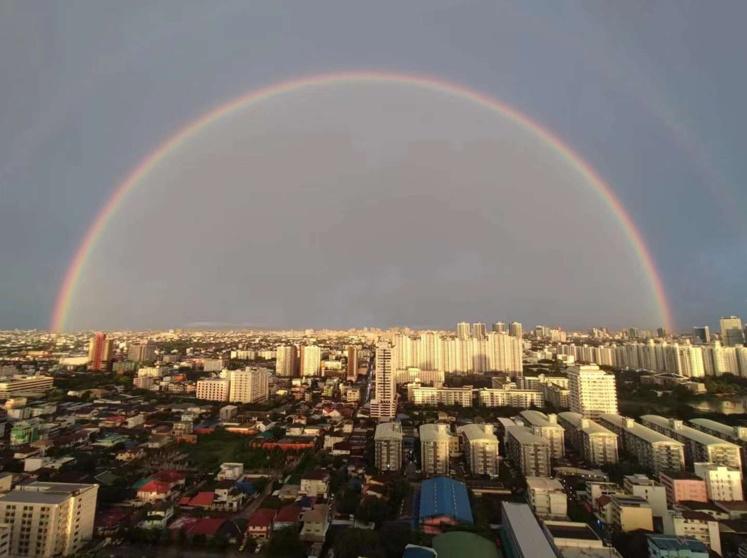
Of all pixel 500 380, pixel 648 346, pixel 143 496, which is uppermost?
pixel 648 346

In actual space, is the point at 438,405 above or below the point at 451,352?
below

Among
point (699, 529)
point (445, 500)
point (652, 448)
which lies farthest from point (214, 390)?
point (699, 529)

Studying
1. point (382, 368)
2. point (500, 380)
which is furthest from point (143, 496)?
A: point (500, 380)

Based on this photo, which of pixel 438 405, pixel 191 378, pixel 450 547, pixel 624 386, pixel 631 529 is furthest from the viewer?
pixel 191 378

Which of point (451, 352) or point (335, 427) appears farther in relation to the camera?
point (451, 352)

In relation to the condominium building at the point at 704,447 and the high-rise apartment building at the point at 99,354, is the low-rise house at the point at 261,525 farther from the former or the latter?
the high-rise apartment building at the point at 99,354

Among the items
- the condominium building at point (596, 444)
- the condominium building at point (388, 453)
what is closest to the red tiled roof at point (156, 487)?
the condominium building at point (388, 453)

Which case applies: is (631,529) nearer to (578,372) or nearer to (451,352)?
(578,372)
